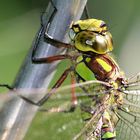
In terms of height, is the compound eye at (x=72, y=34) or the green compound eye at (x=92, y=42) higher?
the compound eye at (x=72, y=34)

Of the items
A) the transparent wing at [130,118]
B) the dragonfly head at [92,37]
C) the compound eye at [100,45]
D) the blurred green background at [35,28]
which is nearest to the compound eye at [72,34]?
the dragonfly head at [92,37]

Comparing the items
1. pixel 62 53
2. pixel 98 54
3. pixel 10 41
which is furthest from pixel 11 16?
pixel 62 53

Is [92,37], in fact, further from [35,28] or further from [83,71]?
[35,28]

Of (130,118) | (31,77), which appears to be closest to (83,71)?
(130,118)

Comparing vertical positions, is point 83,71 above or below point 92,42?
below

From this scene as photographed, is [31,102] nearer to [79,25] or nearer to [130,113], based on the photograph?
[79,25]

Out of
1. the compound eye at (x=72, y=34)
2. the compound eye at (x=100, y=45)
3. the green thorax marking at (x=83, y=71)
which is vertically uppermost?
the compound eye at (x=72, y=34)

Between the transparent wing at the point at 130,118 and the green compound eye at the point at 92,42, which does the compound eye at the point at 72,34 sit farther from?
the transparent wing at the point at 130,118
